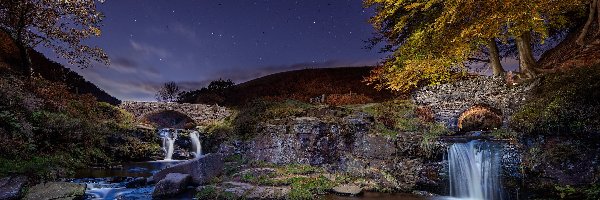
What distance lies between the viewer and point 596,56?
13820 millimetres

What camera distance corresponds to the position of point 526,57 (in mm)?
14359

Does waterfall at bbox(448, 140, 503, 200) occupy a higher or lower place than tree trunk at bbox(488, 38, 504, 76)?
lower

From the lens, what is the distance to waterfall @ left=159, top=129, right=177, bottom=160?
2242cm

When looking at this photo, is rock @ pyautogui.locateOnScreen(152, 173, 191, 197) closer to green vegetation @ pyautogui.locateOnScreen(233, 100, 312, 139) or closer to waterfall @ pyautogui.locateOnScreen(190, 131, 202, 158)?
green vegetation @ pyautogui.locateOnScreen(233, 100, 312, 139)

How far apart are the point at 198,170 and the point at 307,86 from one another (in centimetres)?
2601

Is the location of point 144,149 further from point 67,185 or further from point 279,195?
point 279,195

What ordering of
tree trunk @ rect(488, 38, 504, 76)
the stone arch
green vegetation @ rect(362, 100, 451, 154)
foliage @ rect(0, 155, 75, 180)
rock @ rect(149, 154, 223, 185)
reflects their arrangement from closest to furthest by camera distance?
foliage @ rect(0, 155, 75, 180) → rock @ rect(149, 154, 223, 185) → green vegetation @ rect(362, 100, 451, 154) → the stone arch → tree trunk @ rect(488, 38, 504, 76)

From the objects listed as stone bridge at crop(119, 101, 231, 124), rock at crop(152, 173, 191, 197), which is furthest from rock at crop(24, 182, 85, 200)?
stone bridge at crop(119, 101, 231, 124)

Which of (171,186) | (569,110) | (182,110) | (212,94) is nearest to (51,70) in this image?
(182,110)

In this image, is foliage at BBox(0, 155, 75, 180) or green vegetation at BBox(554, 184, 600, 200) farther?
foliage at BBox(0, 155, 75, 180)

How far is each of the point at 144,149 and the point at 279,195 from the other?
15007mm

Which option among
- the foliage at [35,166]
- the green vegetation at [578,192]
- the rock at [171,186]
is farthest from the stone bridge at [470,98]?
the foliage at [35,166]

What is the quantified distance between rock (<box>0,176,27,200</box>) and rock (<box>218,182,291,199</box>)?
4.89 metres

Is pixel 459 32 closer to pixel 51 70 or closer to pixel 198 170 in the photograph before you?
pixel 198 170
